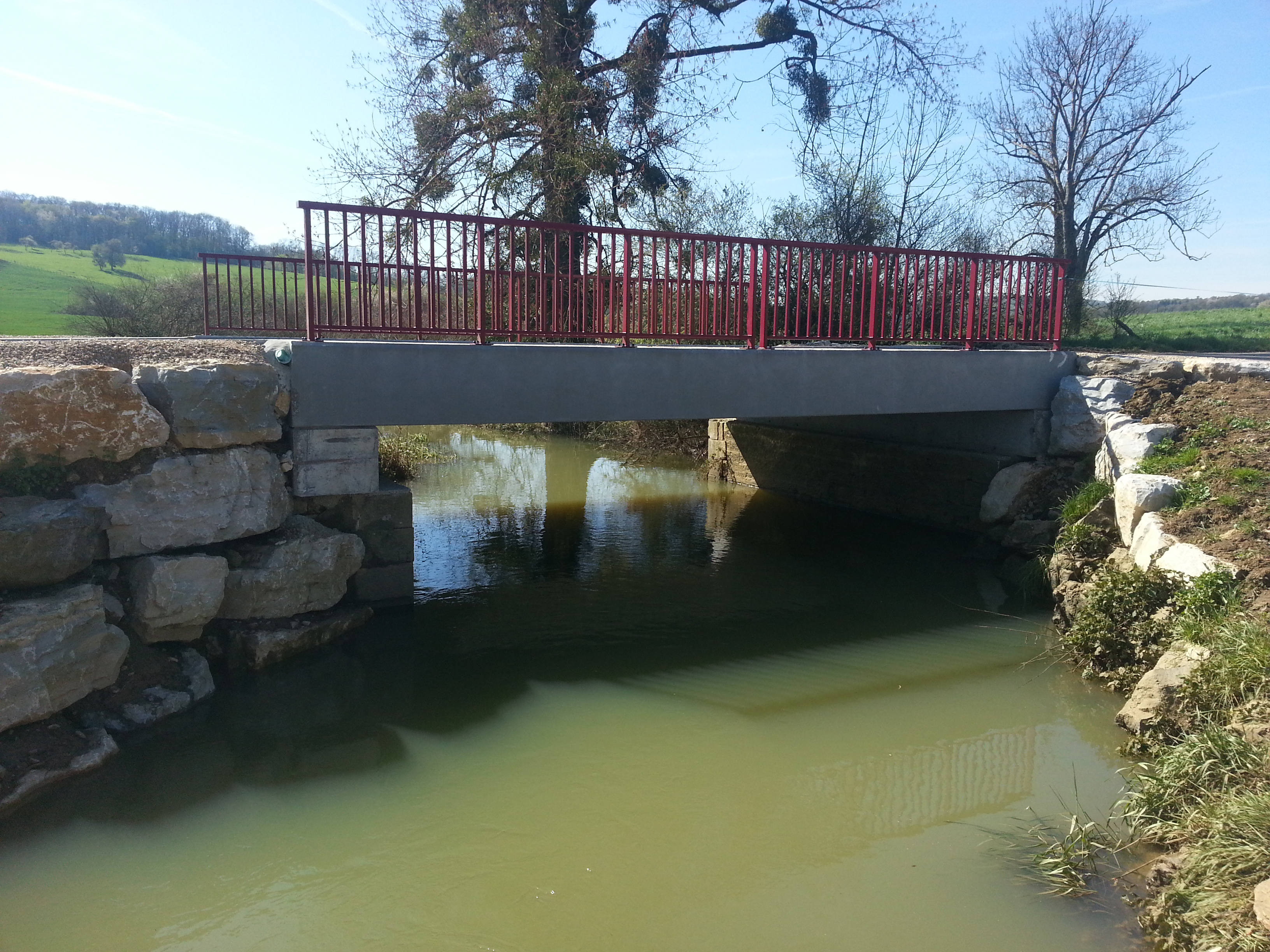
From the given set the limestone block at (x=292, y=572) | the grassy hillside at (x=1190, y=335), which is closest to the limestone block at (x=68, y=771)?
the limestone block at (x=292, y=572)

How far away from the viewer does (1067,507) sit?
8953 millimetres

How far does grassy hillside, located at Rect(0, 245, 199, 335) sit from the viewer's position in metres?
24.7

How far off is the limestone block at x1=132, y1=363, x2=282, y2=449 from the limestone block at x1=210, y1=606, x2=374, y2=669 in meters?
1.34

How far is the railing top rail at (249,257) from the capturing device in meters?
8.91

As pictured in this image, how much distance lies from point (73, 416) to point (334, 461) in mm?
1846

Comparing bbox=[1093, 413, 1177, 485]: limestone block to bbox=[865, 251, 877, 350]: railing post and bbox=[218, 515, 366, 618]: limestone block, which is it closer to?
bbox=[865, 251, 877, 350]: railing post

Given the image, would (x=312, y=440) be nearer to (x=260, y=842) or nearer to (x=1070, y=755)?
(x=260, y=842)

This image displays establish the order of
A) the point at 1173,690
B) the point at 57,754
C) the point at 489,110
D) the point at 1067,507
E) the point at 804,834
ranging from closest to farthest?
the point at 804,834 < the point at 57,754 < the point at 1173,690 < the point at 1067,507 < the point at 489,110

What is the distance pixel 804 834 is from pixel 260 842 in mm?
2712

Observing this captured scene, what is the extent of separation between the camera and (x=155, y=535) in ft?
19.9

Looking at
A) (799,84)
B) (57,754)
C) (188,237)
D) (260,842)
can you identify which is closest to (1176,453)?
(260,842)

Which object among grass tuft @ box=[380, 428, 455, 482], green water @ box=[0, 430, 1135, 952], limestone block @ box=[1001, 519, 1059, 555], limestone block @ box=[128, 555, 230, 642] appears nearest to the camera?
green water @ box=[0, 430, 1135, 952]

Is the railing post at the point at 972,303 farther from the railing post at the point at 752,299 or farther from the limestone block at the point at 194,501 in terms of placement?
the limestone block at the point at 194,501

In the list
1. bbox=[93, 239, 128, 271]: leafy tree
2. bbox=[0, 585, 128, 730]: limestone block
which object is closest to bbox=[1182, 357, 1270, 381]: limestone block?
bbox=[0, 585, 128, 730]: limestone block
